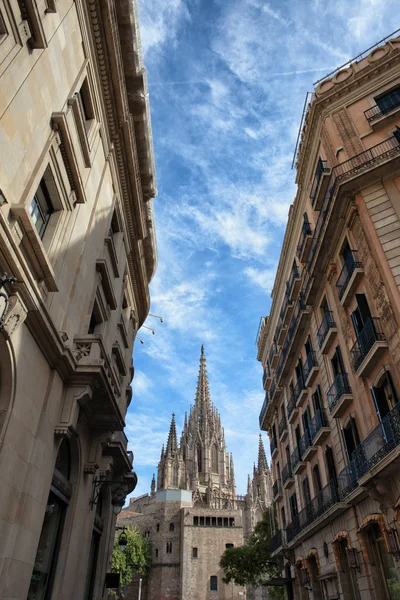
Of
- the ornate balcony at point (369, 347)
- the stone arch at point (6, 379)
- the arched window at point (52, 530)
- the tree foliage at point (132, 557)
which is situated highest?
the tree foliage at point (132, 557)

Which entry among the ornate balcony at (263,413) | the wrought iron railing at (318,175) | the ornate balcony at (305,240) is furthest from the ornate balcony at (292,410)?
the wrought iron railing at (318,175)

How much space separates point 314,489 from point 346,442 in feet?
14.9

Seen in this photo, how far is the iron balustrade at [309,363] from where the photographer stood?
18.7 meters

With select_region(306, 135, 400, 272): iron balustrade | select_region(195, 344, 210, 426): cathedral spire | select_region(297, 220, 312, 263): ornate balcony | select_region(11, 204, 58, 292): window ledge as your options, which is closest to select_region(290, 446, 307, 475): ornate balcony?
select_region(297, 220, 312, 263): ornate balcony

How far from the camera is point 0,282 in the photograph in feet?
19.6

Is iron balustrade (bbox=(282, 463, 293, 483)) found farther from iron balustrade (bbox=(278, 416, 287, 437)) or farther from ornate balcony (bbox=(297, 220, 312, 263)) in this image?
ornate balcony (bbox=(297, 220, 312, 263))

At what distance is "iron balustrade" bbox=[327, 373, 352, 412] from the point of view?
14.8 metres

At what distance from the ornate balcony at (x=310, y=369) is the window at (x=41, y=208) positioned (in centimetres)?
1274

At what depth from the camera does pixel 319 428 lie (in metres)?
17.0

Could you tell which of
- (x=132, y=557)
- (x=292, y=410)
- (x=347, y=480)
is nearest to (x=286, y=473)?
(x=292, y=410)

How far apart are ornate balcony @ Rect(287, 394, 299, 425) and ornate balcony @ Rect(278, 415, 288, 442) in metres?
1.28

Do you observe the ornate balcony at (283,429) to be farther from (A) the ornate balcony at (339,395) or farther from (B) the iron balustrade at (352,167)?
(B) the iron balustrade at (352,167)

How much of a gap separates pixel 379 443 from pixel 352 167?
9.81 meters

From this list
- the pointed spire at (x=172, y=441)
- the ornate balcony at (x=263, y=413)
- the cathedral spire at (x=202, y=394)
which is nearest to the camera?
the ornate balcony at (x=263, y=413)
